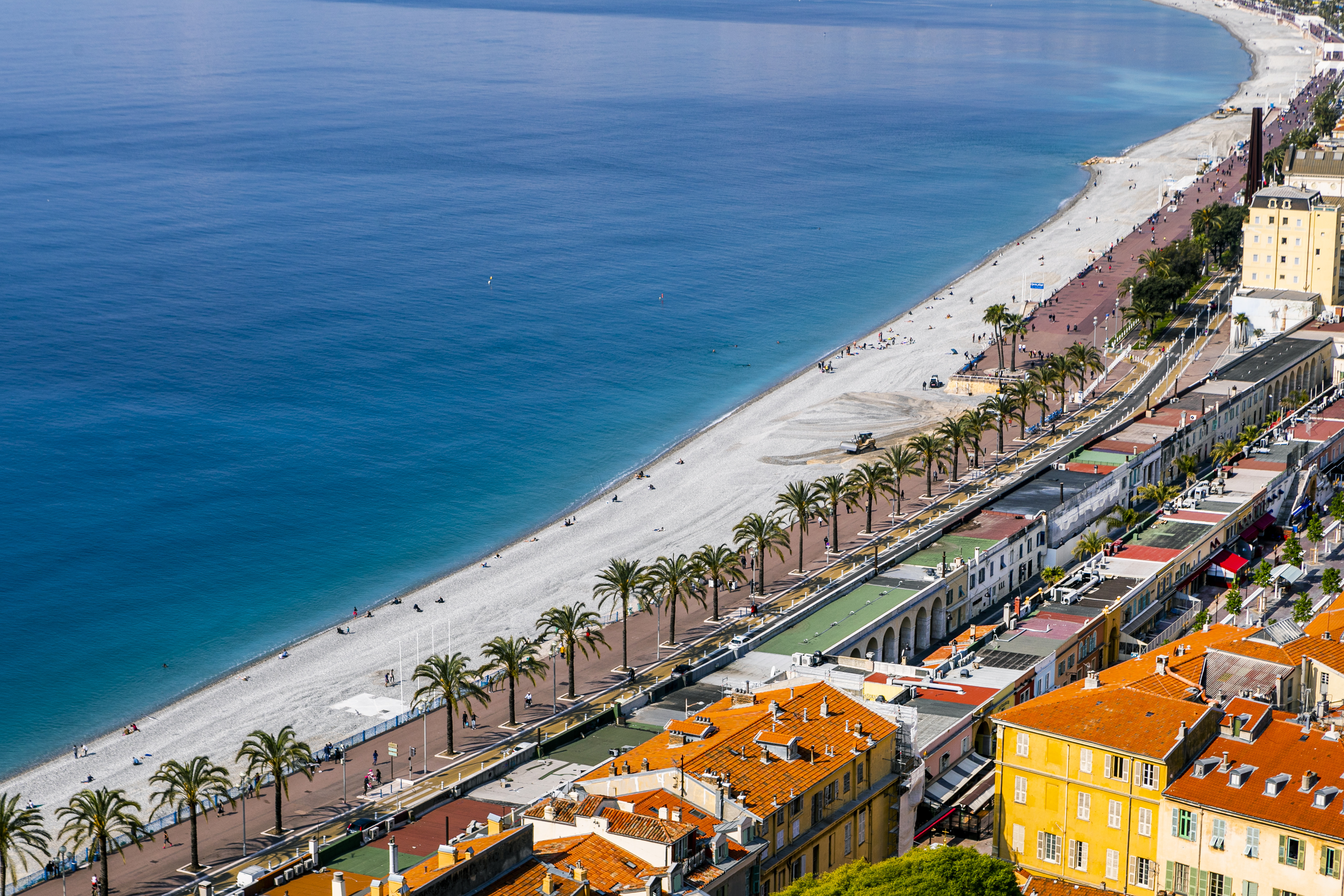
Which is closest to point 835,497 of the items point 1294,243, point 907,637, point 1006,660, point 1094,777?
point 907,637

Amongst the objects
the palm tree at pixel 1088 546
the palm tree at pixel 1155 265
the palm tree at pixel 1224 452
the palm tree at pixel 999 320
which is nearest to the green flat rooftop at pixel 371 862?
the palm tree at pixel 1088 546

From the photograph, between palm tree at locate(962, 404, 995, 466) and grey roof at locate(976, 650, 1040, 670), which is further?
palm tree at locate(962, 404, 995, 466)

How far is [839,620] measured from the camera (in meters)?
83.6

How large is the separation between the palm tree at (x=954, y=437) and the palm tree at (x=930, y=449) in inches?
22.0

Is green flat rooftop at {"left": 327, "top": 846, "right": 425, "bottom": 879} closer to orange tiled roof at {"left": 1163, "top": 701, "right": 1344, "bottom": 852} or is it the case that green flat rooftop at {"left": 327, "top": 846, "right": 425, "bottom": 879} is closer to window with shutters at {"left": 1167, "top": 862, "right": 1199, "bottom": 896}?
window with shutters at {"left": 1167, "top": 862, "right": 1199, "bottom": 896}

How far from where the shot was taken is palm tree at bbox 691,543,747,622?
3725 inches

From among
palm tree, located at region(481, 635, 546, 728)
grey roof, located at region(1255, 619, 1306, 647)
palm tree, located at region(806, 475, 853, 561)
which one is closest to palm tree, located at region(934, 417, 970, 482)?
palm tree, located at region(806, 475, 853, 561)

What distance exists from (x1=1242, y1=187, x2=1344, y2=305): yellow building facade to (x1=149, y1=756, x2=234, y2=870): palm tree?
365ft

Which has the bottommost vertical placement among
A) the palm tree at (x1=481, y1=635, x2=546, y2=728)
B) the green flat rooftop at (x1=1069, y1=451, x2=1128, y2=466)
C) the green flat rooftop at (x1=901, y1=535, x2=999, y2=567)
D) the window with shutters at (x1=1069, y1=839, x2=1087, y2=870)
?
the palm tree at (x1=481, y1=635, x2=546, y2=728)

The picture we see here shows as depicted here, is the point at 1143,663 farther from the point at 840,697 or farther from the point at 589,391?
the point at 589,391

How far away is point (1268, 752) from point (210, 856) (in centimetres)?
4474

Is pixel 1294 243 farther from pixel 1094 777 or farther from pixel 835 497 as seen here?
pixel 1094 777

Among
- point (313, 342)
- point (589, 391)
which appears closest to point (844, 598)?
point (589, 391)

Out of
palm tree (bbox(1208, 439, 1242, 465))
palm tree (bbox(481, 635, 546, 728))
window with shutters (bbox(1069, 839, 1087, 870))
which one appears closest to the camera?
window with shutters (bbox(1069, 839, 1087, 870))
